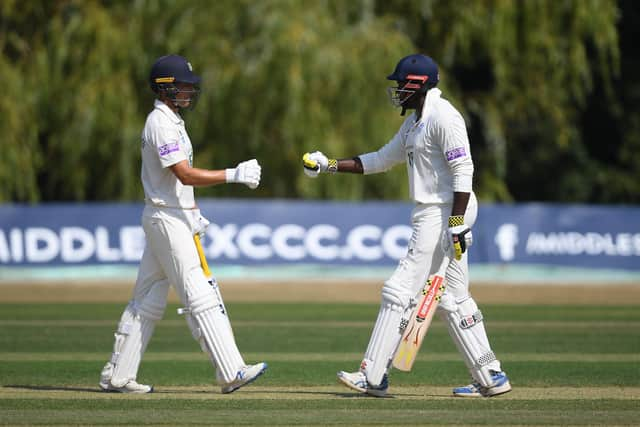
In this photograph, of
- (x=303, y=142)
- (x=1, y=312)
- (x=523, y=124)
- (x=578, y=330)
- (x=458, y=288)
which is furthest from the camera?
(x=523, y=124)

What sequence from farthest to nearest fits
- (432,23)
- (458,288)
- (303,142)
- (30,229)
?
(432,23) → (303,142) → (30,229) → (458,288)

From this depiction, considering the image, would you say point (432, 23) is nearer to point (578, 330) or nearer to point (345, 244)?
point (345, 244)

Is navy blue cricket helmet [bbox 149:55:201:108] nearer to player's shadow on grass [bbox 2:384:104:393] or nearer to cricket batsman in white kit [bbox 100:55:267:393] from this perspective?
cricket batsman in white kit [bbox 100:55:267:393]

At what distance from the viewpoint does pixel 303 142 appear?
2112cm

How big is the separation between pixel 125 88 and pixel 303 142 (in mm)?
3425

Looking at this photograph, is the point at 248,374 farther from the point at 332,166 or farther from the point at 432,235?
the point at 332,166

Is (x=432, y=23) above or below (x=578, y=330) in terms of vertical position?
above

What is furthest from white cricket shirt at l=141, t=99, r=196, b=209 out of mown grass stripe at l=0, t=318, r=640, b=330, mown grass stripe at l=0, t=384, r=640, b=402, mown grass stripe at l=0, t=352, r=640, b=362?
mown grass stripe at l=0, t=318, r=640, b=330

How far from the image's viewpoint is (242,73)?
826 inches

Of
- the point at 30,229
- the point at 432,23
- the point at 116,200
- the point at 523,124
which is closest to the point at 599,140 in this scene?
the point at 523,124

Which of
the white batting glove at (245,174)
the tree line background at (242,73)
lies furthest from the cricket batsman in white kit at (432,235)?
the tree line background at (242,73)

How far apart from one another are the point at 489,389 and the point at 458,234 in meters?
1.09

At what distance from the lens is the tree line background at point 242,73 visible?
20938 mm

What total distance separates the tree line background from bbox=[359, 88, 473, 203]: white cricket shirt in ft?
44.3
